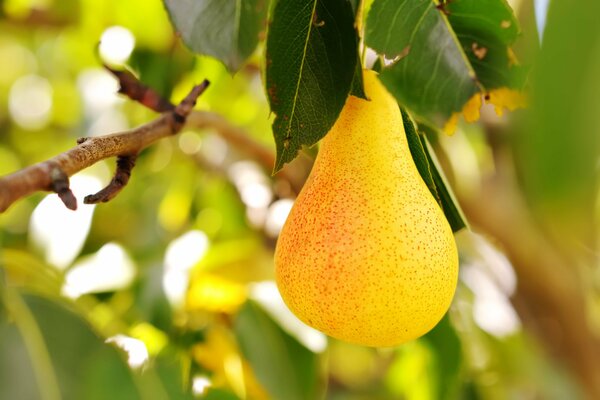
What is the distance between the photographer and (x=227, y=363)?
3.44 ft

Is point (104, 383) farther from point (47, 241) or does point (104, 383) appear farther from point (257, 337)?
point (47, 241)

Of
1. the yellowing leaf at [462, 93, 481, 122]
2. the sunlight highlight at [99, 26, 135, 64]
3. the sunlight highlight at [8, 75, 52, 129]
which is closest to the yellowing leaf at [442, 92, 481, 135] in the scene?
the yellowing leaf at [462, 93, 481, 122]

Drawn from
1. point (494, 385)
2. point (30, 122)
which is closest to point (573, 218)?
point (494, 385)

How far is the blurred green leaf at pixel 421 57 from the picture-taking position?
57 centimetres

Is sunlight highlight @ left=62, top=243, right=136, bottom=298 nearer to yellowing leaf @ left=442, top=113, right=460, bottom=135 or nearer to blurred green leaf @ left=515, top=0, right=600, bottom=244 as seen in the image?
yellowing leaf @ left=442, top=113, right=460, bottom=135

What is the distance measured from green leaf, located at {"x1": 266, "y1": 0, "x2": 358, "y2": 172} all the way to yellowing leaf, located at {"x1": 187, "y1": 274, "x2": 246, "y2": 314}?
0.59m

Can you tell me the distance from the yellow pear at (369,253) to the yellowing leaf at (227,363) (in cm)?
47

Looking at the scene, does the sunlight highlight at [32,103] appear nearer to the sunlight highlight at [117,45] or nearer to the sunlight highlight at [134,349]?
the sunlight highlight at [117,45]

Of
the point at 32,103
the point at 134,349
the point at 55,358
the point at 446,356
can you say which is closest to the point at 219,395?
the point at 134,349

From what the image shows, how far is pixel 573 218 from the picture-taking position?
0.23 meters

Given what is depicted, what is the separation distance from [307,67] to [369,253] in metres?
0.16

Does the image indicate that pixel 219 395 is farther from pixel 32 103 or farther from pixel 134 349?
pixel 32 103

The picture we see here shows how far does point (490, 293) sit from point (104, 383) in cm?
128

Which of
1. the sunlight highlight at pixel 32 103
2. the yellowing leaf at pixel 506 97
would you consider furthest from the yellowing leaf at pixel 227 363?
the sunlight highlight at pixel 32 103
